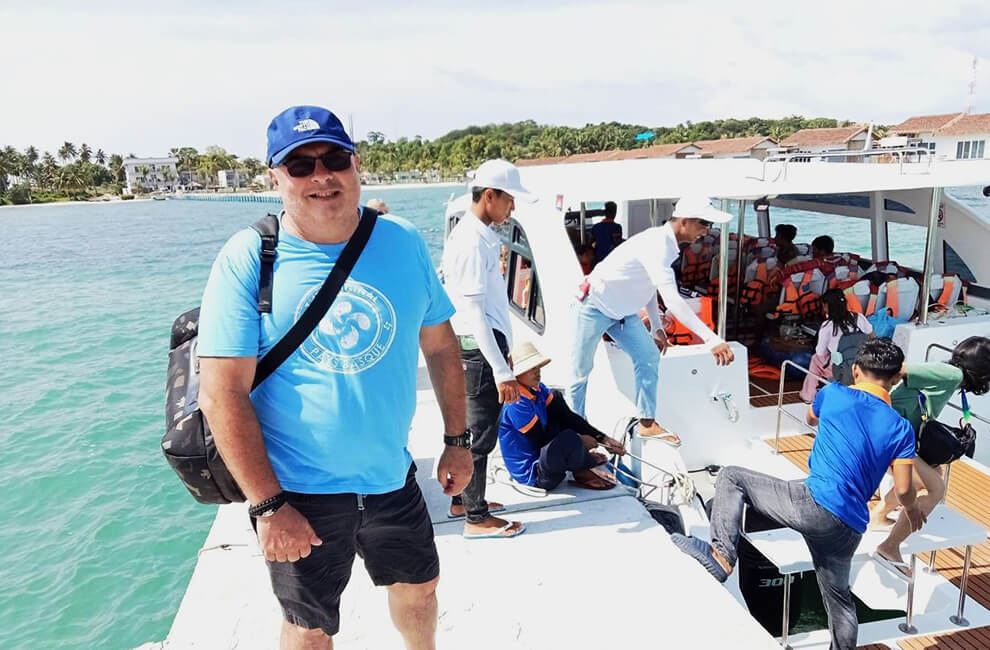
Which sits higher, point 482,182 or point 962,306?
point 482,182

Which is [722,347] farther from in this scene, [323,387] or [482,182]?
[323,387]

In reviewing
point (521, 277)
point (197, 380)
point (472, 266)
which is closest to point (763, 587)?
point (472, 266)

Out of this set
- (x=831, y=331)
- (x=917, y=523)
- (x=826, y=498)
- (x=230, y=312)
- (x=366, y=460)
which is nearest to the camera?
A: (x=230, y=312)

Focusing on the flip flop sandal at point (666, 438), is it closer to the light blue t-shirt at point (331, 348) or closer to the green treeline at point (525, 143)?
the light blue t-shirt at point (331, 348)

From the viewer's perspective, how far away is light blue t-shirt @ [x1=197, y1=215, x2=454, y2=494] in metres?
1.58

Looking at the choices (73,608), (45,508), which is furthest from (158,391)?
(73,608)

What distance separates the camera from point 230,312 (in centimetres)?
155

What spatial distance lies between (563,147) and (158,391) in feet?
290

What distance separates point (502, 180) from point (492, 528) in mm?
1549

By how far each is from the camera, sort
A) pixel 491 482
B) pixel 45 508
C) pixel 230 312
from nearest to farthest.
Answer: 1. pixel 230 312
2. pixel 491 482
3. pixel 45 508

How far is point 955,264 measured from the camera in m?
6.14

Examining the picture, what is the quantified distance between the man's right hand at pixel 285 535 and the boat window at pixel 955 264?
6.44 meters

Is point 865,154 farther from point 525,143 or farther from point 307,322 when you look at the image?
point 525,143

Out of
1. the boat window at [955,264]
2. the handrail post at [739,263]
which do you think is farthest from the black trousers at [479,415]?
the boat window at [955,264]
